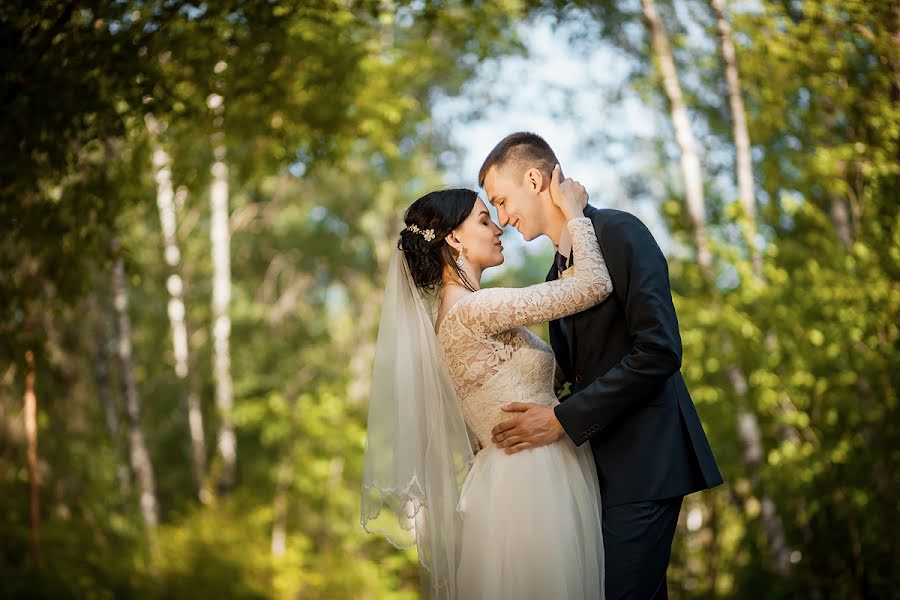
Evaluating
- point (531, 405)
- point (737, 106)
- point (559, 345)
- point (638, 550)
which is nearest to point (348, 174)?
point (737, 106)

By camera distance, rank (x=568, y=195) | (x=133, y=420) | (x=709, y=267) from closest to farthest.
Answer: (x=568, y=195) → (x=709, y=267) → (x=133, y=420)

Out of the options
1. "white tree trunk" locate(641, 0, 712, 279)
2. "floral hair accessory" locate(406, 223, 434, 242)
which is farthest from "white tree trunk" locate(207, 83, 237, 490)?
"floral hair accessory" locate(406, 223, 434, 242)

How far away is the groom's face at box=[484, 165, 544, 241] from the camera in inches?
143

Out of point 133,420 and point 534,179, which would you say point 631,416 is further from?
point 133,420

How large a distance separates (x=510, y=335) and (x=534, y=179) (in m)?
0.63

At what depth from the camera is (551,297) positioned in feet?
10.8

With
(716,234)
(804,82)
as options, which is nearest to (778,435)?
(716,234)

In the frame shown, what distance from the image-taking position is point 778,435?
9.18 m

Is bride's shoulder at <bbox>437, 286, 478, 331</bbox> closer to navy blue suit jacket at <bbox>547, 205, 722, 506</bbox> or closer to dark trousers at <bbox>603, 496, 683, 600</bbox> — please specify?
navy blue suit jacket at <bbox>547, 205, 722, 506</bbox>

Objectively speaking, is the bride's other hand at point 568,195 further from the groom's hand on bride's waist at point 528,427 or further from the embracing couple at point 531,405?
the groom's hand on bride's waist at point 528,427

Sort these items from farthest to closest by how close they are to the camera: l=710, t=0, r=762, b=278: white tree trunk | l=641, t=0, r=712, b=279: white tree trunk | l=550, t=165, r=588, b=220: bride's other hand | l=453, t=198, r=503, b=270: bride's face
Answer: l=641, t=0, r=712, b=279: white tree trunk → l=710, t=0, r=762, b=278: white tree trunk → l=453, t=198, r=503, b=270: bride's face → l=550, t=165, r=588, b=220: bride's other hand

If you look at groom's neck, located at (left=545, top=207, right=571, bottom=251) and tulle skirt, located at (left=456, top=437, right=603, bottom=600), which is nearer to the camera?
tulle skirt, located at (left=456, top=437, right=603, bottom=600)

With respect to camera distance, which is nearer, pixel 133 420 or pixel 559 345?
pixel 559 345

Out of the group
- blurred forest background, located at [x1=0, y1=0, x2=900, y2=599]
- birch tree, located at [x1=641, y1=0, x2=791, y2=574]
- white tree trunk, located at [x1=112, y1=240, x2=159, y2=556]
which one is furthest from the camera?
white tree trunk, located at [x1=112, y1=240, x2=159, y2=556]
